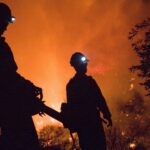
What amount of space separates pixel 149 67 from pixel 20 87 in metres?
14.8

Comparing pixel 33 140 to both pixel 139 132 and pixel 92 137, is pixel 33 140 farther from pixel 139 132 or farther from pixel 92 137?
pixel 139 132

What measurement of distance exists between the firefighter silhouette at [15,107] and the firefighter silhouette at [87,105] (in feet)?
3.33

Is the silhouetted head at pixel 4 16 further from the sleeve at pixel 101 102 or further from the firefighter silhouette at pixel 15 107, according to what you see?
the sleeve at pixel 101 102

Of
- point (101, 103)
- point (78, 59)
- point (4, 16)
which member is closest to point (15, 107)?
point (4, 16)

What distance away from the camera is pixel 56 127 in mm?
89438

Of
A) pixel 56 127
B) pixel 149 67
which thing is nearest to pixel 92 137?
pixel 149 67

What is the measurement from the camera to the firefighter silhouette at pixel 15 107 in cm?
491

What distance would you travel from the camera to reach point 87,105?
259 inches

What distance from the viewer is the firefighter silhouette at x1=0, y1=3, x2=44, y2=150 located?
4910 millimetres

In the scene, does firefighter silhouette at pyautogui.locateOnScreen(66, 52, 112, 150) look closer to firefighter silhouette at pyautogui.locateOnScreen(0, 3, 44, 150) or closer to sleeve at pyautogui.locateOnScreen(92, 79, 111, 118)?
sleeve at pyautogui.locateOnScreen(92, 79, 111, 118)

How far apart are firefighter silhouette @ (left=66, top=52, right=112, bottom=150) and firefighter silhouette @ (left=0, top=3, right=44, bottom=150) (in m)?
1.02

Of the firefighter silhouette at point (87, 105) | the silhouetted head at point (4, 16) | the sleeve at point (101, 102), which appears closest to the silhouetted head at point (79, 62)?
the firefighter silhouette at point (87, 105)

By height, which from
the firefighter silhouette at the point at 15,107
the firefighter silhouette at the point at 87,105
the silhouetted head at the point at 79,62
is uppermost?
the silhouetted head at the point at 79,62

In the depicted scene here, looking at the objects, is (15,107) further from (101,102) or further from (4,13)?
(101,102)
